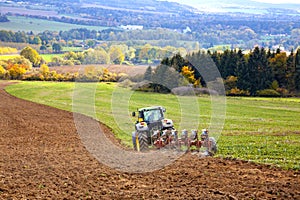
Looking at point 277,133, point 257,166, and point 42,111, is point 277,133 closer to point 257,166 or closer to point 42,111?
point 257,166

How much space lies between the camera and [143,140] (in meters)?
20.3

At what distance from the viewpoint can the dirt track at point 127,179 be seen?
12.6 m

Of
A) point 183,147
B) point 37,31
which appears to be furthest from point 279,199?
point 37,31

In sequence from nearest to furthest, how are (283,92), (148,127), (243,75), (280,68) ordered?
(148,127) → (283,92) → (280,68) → (243,75)

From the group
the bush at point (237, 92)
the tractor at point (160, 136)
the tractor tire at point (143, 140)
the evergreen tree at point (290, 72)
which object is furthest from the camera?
the bush at point (237, 92)

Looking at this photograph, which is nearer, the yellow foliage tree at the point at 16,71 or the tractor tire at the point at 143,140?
the tractor tire at the point at 143,140

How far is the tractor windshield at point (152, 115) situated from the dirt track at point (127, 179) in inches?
135

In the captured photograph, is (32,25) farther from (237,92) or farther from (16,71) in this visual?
(237,92)

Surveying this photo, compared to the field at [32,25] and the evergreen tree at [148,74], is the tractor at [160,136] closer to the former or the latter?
the evergreen tree at [148,74]

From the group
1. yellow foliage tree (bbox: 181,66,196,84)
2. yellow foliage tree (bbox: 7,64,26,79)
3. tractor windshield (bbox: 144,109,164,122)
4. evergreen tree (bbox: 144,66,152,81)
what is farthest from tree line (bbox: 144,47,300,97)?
tractor windshield (bbox: 144,109,164,122)

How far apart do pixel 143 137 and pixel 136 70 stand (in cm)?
2302

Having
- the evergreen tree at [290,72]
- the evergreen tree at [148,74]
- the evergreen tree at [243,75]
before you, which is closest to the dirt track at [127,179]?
the evergreen tree at [148,74]

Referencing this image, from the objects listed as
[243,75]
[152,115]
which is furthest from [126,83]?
[243,75]

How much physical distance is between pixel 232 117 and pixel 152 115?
58.3 feet
